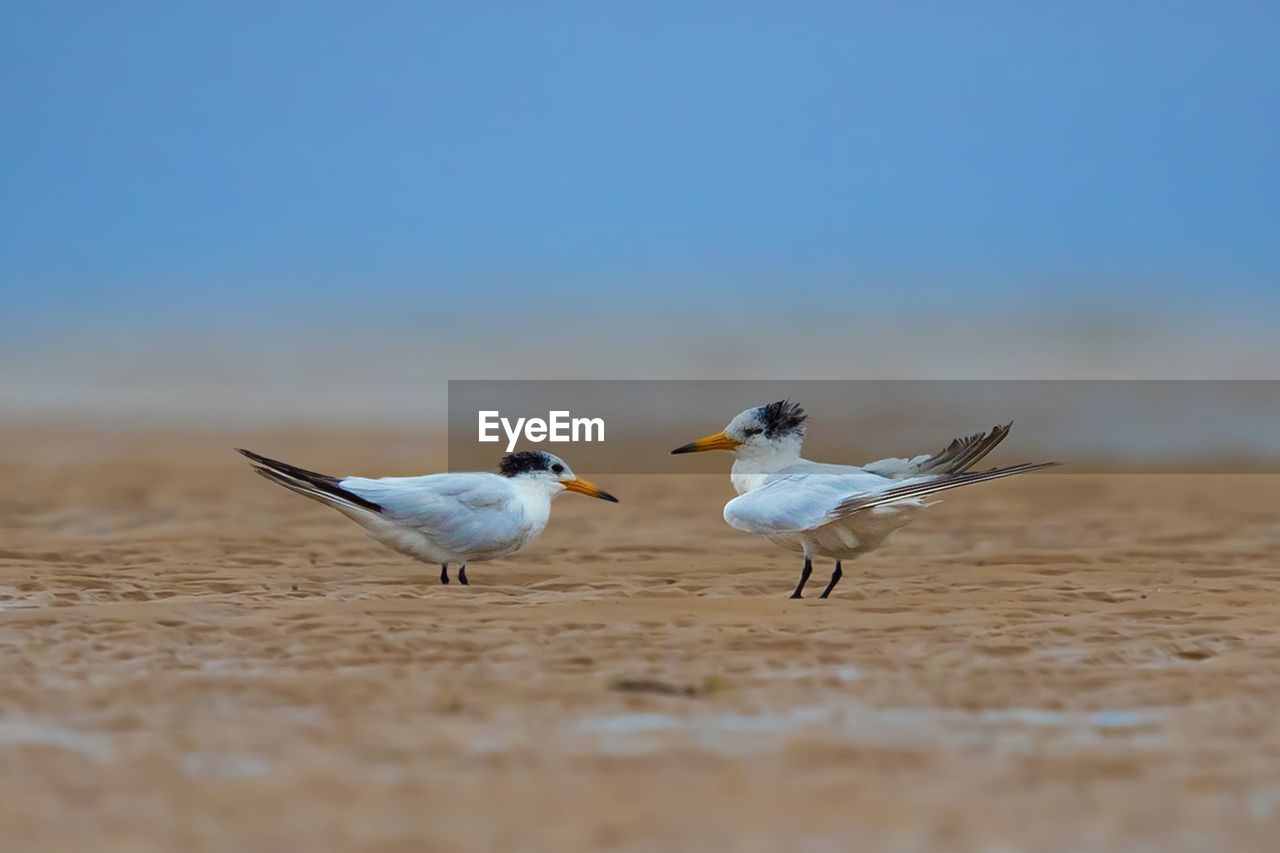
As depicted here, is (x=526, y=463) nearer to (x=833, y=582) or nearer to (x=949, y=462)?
(x=833, y=582)

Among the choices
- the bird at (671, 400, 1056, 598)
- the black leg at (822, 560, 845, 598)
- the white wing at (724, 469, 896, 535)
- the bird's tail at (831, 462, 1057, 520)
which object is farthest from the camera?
the black leg at (822, 560, 845, 598)

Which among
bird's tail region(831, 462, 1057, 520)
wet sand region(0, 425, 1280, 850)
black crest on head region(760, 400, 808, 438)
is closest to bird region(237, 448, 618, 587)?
wet sand region(0, 425, 1280, 850)

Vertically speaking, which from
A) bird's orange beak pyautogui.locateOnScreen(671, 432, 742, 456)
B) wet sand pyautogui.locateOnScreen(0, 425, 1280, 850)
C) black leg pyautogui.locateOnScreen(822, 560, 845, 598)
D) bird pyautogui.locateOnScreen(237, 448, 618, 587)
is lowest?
wet sand pyautogui.locateOnScreen(0, 425, 1280, 850)

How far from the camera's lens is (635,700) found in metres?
6.07

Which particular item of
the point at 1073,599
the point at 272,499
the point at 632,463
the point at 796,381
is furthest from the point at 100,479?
the point at 796,381

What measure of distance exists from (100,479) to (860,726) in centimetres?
1128

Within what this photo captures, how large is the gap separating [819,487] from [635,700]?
2.90 meters

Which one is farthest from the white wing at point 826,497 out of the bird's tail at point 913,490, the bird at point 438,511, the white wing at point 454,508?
the white wing at point 454,508

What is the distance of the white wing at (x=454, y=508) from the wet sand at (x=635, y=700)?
0.84ft

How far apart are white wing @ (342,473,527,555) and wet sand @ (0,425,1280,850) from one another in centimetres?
26

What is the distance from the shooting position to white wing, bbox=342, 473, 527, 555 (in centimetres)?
902

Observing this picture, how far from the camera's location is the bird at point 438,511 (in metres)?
8.96

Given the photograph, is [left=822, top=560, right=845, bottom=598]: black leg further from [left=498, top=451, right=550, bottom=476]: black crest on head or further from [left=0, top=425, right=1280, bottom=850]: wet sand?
[left=498, top=451, right=550, bottom=476]: black crest on head

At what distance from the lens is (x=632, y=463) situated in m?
18.0
